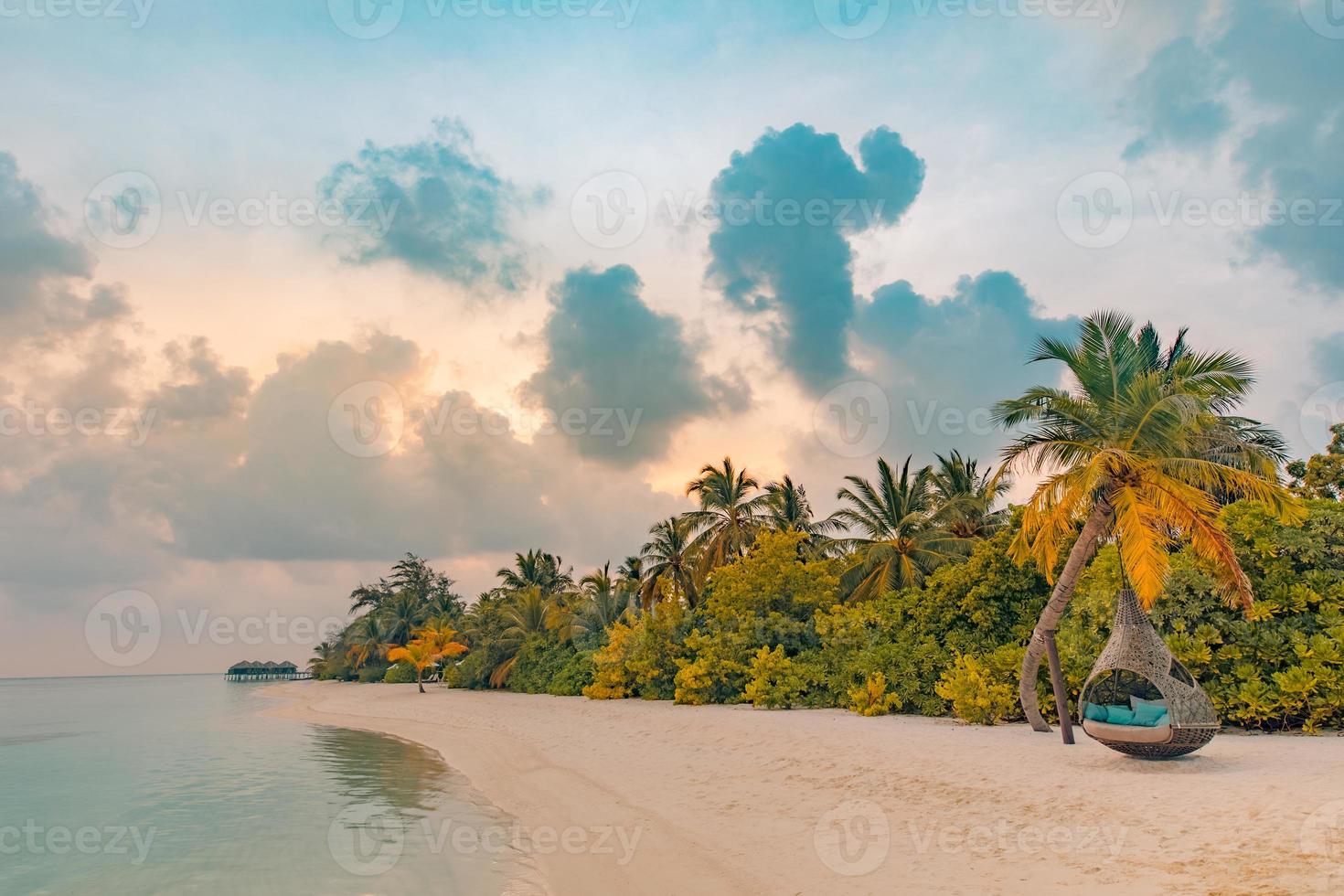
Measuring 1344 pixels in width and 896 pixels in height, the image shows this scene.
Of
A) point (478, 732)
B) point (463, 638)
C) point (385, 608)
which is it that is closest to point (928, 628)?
point (478, 732)

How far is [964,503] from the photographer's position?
33812 mm

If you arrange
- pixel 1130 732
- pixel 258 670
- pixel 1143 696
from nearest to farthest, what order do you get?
pixel 1130 732 → pixel 1143 696 → pixel 258 670

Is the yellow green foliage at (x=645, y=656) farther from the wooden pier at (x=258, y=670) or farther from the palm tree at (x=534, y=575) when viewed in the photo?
the wooden pier at (x=258, y=670)

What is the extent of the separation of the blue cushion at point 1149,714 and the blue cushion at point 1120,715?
79 millimetres

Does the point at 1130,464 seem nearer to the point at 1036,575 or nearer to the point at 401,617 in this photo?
the point at 1036,575

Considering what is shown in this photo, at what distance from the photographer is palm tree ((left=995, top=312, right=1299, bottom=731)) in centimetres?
1313

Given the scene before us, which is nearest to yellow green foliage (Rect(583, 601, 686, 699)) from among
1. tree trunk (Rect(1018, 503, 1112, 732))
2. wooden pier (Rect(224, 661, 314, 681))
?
tree trunk (Rect(1018, 503, 1112, 732))

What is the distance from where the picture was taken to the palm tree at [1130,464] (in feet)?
43.1

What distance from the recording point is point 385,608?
7600cm

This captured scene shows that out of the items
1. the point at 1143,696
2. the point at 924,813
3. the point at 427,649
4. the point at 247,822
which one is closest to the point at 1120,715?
the point at 1143,696

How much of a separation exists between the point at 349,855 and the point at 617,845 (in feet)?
15.3

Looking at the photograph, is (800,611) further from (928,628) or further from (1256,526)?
(1256,526)

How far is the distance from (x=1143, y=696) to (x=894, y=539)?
21.4m

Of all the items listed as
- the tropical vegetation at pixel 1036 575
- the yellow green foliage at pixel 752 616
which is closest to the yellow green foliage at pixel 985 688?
the tropical vegetation at pixel 1036 575
